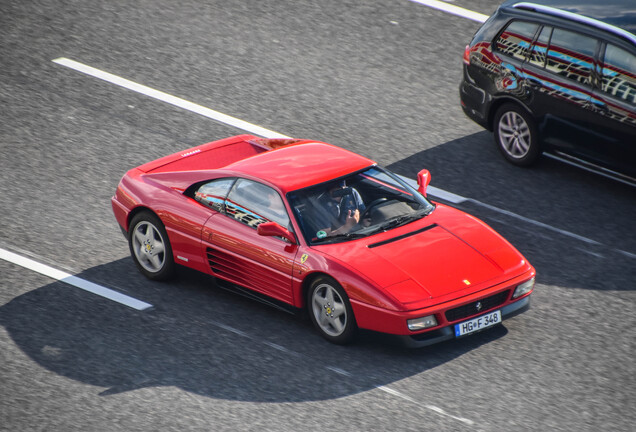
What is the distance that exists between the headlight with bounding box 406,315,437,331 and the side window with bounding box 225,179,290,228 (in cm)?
154

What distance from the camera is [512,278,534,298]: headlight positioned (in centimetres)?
898

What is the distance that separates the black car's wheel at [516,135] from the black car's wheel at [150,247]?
4.71 meters

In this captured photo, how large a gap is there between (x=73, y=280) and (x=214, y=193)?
1811mm

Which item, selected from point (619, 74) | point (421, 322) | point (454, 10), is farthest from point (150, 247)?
point (454, 10)

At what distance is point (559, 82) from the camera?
38.8 feet

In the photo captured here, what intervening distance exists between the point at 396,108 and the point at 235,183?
4724mm

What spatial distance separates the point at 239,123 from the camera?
13.7 metres

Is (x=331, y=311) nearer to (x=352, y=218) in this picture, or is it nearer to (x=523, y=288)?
(x=352, y=218)

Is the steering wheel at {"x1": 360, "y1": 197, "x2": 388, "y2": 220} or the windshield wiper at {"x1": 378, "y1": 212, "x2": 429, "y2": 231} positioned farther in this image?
the steering wheel at {"x1": 360, "y1": 197, "x2": 388, "y2": 220}

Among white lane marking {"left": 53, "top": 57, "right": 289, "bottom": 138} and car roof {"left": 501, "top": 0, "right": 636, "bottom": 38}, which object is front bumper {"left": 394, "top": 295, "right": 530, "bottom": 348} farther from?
white lane marking {"left": 53, "top": 57, "right": 289, "bottom": 138}

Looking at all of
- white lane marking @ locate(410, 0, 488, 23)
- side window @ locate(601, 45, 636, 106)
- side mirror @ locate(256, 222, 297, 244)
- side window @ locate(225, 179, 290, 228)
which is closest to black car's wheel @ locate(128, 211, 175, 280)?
side window @ locate(225, 179, 290, 228)

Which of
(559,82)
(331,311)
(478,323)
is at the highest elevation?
(559,82)

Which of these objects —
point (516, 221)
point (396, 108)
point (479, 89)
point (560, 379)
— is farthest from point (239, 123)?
point (560, 379)

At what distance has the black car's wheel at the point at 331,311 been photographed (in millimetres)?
8742
